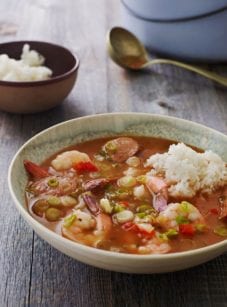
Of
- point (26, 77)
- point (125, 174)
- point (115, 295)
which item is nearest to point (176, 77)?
point (26, 77)

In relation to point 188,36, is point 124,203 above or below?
above

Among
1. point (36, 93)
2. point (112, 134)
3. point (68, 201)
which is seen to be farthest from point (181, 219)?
point (36, 93)

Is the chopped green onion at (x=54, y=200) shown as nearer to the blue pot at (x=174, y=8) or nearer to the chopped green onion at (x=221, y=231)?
the chopped green onion at (x=221, y=231)

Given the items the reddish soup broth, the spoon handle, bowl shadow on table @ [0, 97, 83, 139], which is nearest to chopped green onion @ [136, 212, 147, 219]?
the reddish soup broth

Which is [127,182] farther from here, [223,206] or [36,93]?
[36,93]

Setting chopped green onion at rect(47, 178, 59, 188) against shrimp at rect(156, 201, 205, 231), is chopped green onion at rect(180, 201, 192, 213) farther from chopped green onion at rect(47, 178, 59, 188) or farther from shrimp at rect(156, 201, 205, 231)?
chopped green onion at rect(47, 178, 59, 188)

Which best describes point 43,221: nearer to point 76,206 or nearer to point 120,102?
point 76,206

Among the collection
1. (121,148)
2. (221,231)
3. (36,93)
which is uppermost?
(221,231)

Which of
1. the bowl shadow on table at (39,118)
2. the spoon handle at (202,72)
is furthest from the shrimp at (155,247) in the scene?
the spoon handle at (202,72)
